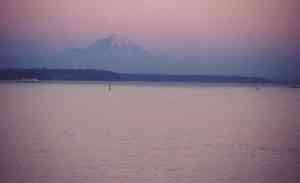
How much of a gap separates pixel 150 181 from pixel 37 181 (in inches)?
32.9

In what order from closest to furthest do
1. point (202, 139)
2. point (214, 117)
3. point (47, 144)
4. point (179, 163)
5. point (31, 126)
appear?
point (179, 163) < point (47, 144) < point (202, 139) < point (31, 126) < point (214, 117)

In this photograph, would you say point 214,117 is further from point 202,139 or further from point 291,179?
point 291,179

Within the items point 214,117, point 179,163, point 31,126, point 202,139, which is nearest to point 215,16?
point 202,139

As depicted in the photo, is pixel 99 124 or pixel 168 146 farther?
pixel 99 124

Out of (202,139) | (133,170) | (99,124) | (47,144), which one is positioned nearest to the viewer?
(133,170)

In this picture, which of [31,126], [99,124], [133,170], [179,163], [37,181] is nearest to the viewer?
[37,181]

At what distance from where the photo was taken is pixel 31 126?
23.7 ft

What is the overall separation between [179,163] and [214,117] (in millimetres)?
4214

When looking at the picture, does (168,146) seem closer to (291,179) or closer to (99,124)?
(291,179)

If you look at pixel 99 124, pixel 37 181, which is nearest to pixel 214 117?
pixel 99 124

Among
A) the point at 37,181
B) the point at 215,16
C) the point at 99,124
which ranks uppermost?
the point at 215,16

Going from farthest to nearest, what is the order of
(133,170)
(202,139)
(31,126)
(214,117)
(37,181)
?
(214,117), (31,126), (202,139), (133,170), (37,181)

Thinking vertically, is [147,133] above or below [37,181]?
above

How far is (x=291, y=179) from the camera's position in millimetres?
4508
